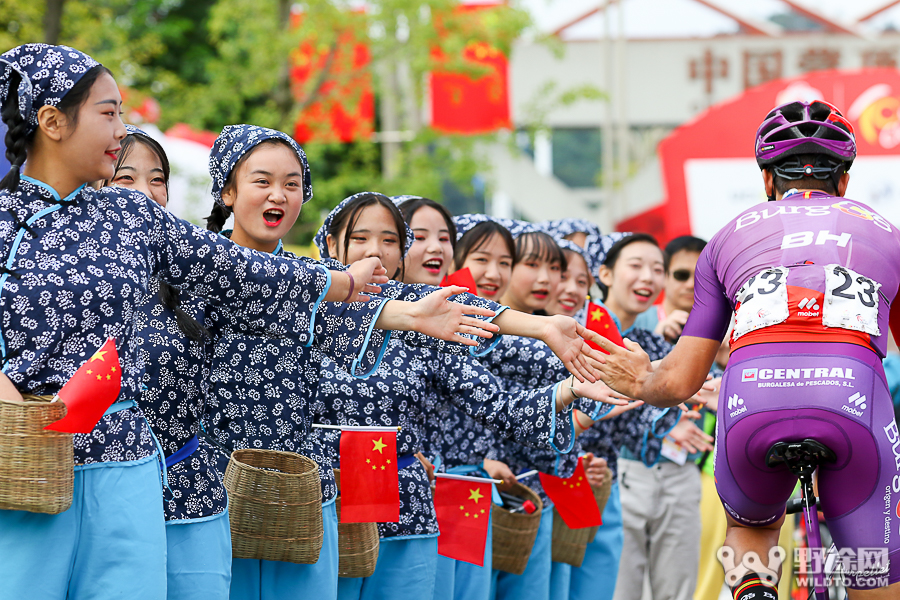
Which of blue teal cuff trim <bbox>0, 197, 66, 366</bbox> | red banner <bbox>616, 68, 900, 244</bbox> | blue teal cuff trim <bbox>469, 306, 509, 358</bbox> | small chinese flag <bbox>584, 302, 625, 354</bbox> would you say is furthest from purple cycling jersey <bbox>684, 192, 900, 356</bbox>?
red banner <bbox>616, 68, 900, 244</bbox>

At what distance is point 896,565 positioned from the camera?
10.3ft

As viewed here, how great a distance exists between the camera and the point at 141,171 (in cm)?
423

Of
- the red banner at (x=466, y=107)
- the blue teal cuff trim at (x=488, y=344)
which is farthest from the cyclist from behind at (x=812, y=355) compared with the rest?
the red banner at (x=466, y=107)

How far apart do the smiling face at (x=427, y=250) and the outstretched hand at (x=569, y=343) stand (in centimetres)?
126

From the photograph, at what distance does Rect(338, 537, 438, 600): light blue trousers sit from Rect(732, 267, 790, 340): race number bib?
1.74 metres

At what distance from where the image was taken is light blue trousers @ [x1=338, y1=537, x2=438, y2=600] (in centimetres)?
434

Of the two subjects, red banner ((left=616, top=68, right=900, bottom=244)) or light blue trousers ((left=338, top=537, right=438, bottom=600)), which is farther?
red banner ((left=616, top=68, right=900, bottom=244))

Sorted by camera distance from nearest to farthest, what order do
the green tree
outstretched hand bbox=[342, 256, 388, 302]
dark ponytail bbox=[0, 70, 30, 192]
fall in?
dark ponytail bbox=[0, 70, 30, 192] < outstretched hand bbox=[342, 256, 388, 302] < the green tree

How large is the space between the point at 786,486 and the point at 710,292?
27.3 inches

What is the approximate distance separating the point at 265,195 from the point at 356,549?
1.39 m

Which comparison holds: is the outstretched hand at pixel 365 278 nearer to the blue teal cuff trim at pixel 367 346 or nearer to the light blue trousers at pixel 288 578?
the blue teal cuff trim at pixel 367 346

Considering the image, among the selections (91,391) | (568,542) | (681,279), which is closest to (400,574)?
(568,542)

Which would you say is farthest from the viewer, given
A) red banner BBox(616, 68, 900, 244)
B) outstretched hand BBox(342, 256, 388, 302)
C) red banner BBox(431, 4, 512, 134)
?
red banner BBox(431, 4, 512, 134)

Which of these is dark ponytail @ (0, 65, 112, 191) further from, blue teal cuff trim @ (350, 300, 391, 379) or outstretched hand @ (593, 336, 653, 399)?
outstretched hand @ (593, 336, 653, 399)
